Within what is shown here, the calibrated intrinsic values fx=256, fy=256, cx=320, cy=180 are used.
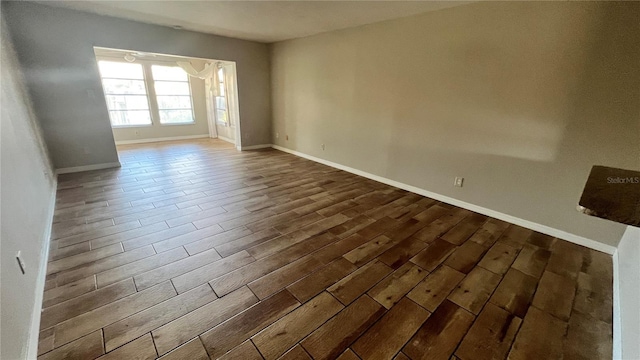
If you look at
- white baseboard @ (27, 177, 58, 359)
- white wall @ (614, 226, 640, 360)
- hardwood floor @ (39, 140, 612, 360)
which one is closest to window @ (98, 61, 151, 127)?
hardwood floor @ (39, 140, 612, 360)

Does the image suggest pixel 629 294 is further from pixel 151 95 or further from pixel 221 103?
pixel 151 95

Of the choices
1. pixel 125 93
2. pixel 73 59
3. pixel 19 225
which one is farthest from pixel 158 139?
pixel 19 225

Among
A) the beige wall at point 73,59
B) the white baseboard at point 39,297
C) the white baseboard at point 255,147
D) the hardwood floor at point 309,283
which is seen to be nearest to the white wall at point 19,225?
the white baseboard at point 39,297

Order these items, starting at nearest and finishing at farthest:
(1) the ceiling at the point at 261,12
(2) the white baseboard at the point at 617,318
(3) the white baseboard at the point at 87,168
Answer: (2) the white baseboard at the point at 617,318 → (1) the ceiling at the point at 261,12 → (3) the white baseboard at the point at 87,168

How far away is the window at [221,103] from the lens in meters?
6.64

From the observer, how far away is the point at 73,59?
387cm

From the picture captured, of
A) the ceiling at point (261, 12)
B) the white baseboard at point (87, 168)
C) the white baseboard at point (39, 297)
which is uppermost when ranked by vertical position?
the ceiling at point (261, 12)

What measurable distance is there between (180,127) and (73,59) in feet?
11.7

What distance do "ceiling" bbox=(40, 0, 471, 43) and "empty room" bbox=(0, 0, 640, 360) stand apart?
0.15 ft

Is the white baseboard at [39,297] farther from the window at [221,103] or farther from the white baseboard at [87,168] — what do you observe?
the window at [221,103]

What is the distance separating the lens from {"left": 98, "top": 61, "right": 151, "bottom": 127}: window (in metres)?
6.28

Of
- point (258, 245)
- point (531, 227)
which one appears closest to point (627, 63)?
point (531, 227)

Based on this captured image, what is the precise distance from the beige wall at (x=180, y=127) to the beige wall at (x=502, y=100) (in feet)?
15.7

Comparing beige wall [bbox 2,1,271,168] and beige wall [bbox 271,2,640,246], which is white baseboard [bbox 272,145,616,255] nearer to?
beige wall [bbox 271,2,640,246]
